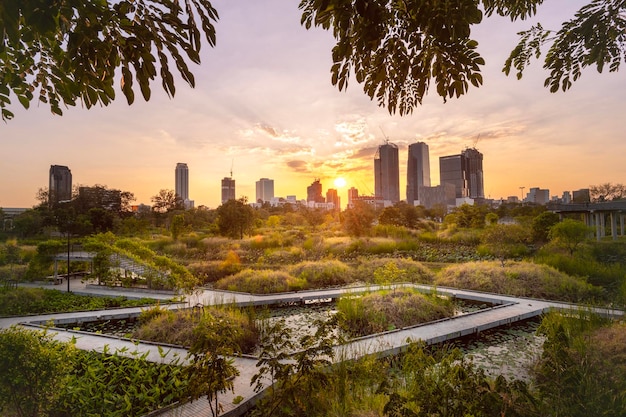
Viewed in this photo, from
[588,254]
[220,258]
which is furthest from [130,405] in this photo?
[588,254]

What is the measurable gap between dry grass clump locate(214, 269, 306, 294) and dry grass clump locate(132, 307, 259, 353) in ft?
12.2

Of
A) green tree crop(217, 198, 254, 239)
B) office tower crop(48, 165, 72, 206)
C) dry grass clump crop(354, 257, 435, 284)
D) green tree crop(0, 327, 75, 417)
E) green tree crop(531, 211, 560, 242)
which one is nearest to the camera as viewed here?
green tree crop(0, 327, 75, 417)

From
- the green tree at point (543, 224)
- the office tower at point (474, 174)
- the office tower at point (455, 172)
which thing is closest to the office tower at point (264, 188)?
the office tower at point (455, 172)

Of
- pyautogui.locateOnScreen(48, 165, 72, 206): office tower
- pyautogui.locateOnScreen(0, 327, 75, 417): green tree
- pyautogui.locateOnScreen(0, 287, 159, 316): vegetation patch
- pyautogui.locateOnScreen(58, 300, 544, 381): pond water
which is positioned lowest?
pyautogui.locateOnScreen(58, 300, 544, 381): pond water

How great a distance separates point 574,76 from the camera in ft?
11.9

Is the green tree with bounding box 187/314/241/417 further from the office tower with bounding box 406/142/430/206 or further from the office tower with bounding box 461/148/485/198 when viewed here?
the office tower with bounding box 406/142/430/206

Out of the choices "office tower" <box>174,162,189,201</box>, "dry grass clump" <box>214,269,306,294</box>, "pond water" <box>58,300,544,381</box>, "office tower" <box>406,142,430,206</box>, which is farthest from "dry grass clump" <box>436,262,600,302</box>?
"office tower" <box>406,142,430,206</box>

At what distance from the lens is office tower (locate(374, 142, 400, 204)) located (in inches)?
6378

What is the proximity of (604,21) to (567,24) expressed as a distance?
43cm

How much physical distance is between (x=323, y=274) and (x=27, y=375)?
32.5 feet

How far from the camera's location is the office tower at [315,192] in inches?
5935

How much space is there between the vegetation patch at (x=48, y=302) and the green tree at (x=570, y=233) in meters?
15.7

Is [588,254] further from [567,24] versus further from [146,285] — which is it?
[146,285]

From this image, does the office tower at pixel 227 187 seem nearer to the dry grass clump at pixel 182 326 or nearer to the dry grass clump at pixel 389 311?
the dry grass clump at pixel 182 326
